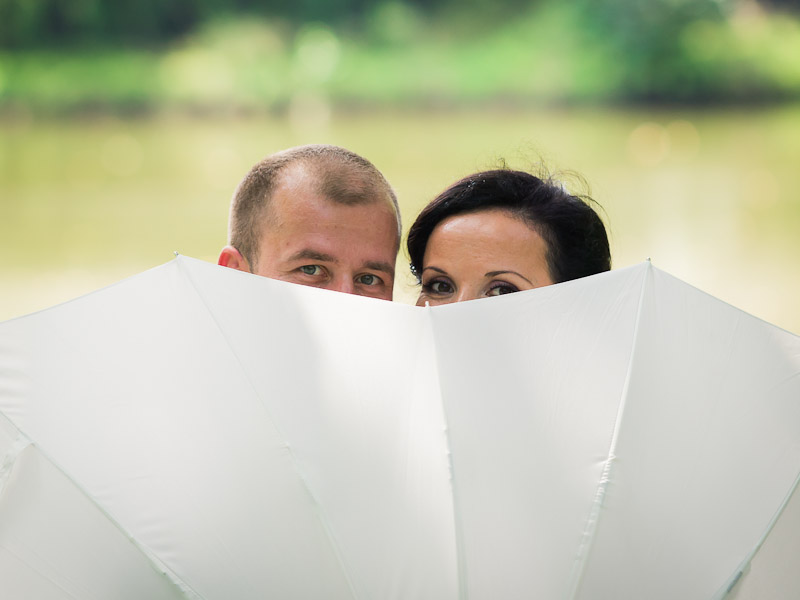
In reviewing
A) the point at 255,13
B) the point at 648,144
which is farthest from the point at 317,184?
the point at 255,13

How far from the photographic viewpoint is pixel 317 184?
178 centimetres

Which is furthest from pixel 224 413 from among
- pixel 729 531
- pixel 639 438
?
pixel 729 531

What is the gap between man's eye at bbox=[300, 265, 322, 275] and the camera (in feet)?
5.71

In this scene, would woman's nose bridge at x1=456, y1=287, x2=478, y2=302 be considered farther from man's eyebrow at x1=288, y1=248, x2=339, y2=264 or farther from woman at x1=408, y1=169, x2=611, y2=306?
man's eyebrow at x1=288, y1=248, x2=339, y2=264

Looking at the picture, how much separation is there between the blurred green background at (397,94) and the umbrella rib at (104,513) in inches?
277

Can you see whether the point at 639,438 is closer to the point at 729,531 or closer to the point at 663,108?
the point at 729,531

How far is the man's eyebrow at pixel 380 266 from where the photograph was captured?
1748mm

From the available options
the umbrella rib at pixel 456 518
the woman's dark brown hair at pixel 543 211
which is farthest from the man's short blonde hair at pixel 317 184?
the umbrella rib at pixel 456 518

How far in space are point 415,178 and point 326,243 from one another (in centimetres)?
667

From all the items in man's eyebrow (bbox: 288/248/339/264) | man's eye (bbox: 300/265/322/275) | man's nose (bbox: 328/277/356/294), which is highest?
man's eyebrow (bbox: 288/248/339/264)

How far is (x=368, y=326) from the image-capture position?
→ 1.11m

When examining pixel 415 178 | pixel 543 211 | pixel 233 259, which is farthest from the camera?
pixel 415 178

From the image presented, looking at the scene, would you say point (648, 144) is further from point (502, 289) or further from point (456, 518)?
point (456, 518)

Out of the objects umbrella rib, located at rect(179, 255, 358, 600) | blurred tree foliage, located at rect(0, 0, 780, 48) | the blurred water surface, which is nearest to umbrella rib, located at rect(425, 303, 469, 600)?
umbrella rib, located at rect(179, 255, 358, 600)
